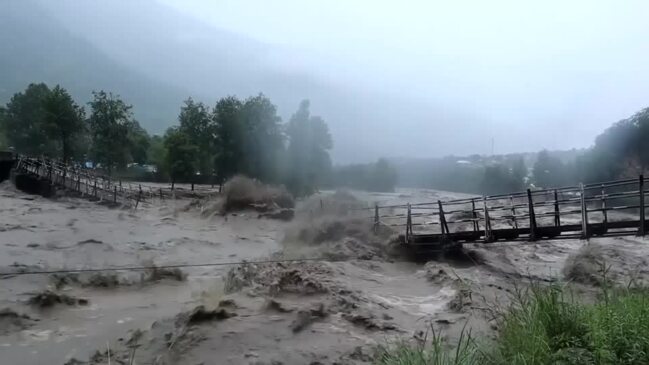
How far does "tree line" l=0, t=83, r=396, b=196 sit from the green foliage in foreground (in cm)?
3965

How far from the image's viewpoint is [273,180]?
50.7 m

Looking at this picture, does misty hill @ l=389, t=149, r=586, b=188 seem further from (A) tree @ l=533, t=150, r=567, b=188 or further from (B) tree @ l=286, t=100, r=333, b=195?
(B) tree @ l=286, t=100, r=333, b=195

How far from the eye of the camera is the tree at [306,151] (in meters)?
47.6

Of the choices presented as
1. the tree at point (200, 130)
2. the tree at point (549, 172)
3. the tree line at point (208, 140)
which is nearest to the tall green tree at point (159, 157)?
the tree line at point (208, 140)

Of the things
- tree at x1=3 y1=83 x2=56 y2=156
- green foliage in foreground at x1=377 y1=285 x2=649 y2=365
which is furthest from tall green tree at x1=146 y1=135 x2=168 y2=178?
green foliage in foreground at x1=377 y1=285 x2=649 y2=365

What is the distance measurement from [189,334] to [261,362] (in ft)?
5.18

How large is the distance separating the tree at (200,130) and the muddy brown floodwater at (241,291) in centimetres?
3247

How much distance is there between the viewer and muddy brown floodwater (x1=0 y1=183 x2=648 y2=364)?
8805 mm

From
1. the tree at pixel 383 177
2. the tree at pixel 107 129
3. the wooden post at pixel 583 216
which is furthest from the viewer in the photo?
the tree at pixel 107 129

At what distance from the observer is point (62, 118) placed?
51812mm

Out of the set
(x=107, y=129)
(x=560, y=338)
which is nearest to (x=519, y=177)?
(x=560, y=338)

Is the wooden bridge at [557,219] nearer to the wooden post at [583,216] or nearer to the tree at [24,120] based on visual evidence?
the wooden post at [583,216]

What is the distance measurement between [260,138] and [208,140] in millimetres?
8284

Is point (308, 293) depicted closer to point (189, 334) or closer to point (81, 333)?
point (189, 334)
